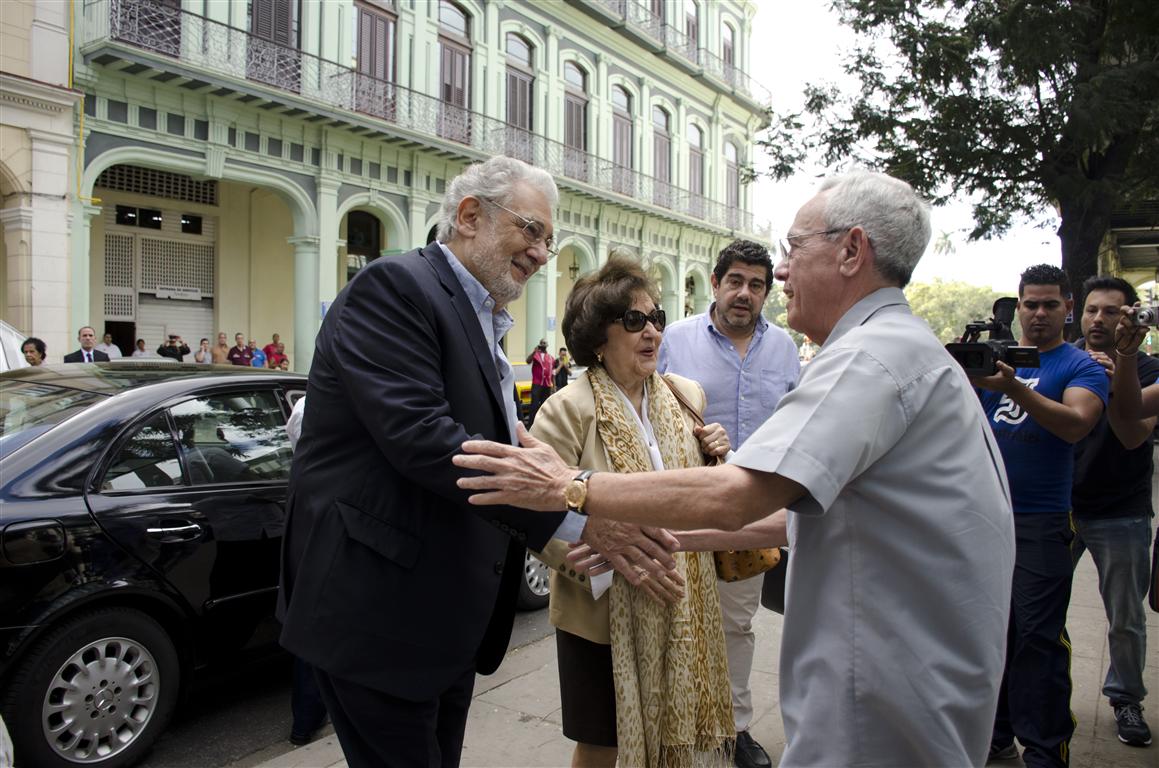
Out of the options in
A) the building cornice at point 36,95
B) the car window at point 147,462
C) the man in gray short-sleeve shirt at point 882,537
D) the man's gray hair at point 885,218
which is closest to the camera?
the man in gray short-sleeve shirt at point 882,537

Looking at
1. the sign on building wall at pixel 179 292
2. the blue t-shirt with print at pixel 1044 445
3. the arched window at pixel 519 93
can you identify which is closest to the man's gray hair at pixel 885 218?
the blue t-shirt with print at pixel 1044 445

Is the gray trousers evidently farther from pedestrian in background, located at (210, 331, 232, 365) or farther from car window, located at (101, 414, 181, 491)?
pedestrian in background, located at (210, 331, 232, 365)

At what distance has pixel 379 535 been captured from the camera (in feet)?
6.73

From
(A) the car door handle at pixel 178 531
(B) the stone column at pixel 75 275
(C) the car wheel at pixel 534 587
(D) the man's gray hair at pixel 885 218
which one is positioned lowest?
(C) the car wheel at pixel 534 587

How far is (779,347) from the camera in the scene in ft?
13.4

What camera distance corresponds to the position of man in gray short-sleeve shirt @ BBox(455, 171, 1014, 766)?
1592mm

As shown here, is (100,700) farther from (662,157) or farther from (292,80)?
(662,157)

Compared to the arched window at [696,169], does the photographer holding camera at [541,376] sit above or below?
below

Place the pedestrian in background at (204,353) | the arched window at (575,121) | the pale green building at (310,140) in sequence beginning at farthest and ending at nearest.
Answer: the arched window at (575,121)
the pedestrian in background at (204,353)
the pale green building at (310,140)

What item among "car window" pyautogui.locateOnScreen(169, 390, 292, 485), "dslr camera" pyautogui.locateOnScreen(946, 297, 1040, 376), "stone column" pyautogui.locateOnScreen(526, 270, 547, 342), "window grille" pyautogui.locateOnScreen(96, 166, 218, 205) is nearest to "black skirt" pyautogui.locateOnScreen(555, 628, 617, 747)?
"dslr camera" pyautogui.locateOnScreen(946, 297, 1040, 376)

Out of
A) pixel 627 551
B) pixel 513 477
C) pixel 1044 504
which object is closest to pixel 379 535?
pixel 513 477

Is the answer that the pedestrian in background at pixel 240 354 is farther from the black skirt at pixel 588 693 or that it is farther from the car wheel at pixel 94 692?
the black skirt at pixel 588 693

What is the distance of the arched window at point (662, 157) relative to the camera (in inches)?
1162

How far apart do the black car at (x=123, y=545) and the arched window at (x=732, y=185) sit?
31387 mm
